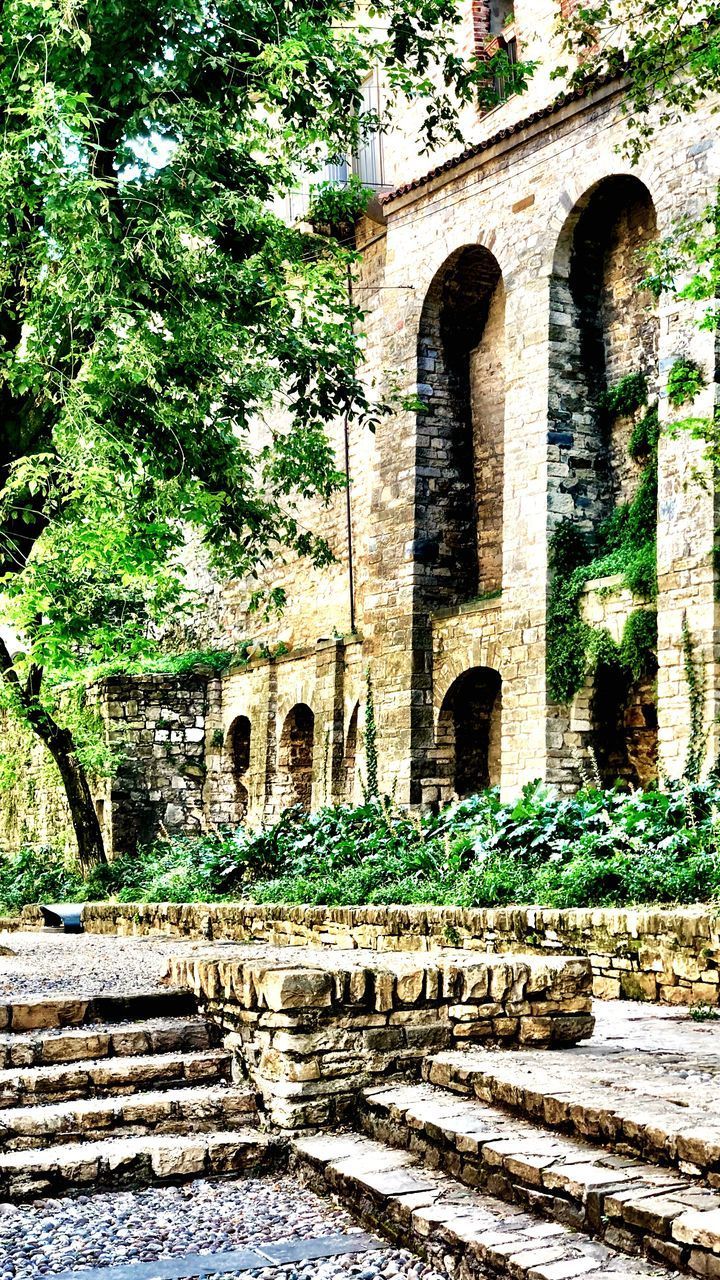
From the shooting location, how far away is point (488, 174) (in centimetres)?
1780

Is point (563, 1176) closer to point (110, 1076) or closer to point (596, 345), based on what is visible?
point (110, 1076)

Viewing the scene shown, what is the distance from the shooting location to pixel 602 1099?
12.7 ft

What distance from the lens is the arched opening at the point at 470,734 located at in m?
18.3

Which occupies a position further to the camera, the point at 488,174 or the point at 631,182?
the point at 488,174

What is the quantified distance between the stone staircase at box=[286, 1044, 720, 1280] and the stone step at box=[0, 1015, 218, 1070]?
3.56 feet

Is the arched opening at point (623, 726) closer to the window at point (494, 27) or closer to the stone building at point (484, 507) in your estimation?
the stone building at point (484, 507)

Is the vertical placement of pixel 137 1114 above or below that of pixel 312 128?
below

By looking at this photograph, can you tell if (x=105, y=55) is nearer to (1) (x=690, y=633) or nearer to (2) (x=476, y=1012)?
(2) (x=476, y=1012)

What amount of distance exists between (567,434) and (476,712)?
4349 millimetres

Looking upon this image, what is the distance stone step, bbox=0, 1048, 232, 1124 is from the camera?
483 cm

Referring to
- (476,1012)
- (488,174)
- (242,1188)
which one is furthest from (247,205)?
(488,174)

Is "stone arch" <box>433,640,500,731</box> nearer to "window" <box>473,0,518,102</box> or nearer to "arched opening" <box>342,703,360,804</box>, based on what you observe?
"arched opening" <box>342,703,360,804</box>

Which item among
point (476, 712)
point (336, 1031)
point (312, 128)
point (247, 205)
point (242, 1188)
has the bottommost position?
point (242, 1188)

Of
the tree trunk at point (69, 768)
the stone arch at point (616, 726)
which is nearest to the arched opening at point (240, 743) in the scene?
the tree trunk at point (69, 768)
